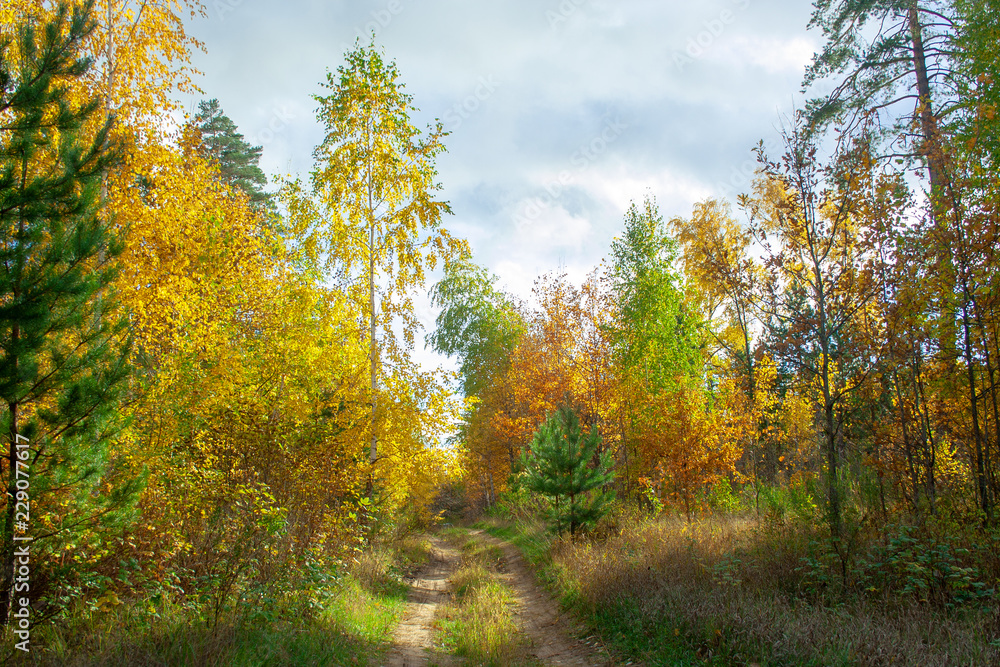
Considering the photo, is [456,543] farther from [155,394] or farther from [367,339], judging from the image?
[155,394]

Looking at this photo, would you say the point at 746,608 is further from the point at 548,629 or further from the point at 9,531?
the point at 9,531

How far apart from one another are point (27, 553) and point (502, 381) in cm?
2124

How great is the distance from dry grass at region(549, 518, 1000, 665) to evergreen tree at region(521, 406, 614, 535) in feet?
7.17

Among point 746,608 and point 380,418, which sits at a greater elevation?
point 380,418

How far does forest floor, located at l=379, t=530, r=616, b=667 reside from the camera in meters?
6.56

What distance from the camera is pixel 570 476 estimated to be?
39.0ft

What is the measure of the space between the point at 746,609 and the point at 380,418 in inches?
270

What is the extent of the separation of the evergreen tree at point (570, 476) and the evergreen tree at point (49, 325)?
343 inches

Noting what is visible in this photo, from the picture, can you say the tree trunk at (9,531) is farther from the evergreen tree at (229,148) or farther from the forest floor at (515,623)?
the evergreen tree at (229,148)

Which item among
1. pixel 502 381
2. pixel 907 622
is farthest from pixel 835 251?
pixel 502 381

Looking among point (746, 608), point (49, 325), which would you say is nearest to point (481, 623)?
point (746, 608)

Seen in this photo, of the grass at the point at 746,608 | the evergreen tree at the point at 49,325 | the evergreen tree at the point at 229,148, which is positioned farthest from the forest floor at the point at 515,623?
the evergreen tree at the point at 229,148

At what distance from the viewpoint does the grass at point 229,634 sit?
4.17 metres

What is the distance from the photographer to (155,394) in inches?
270
